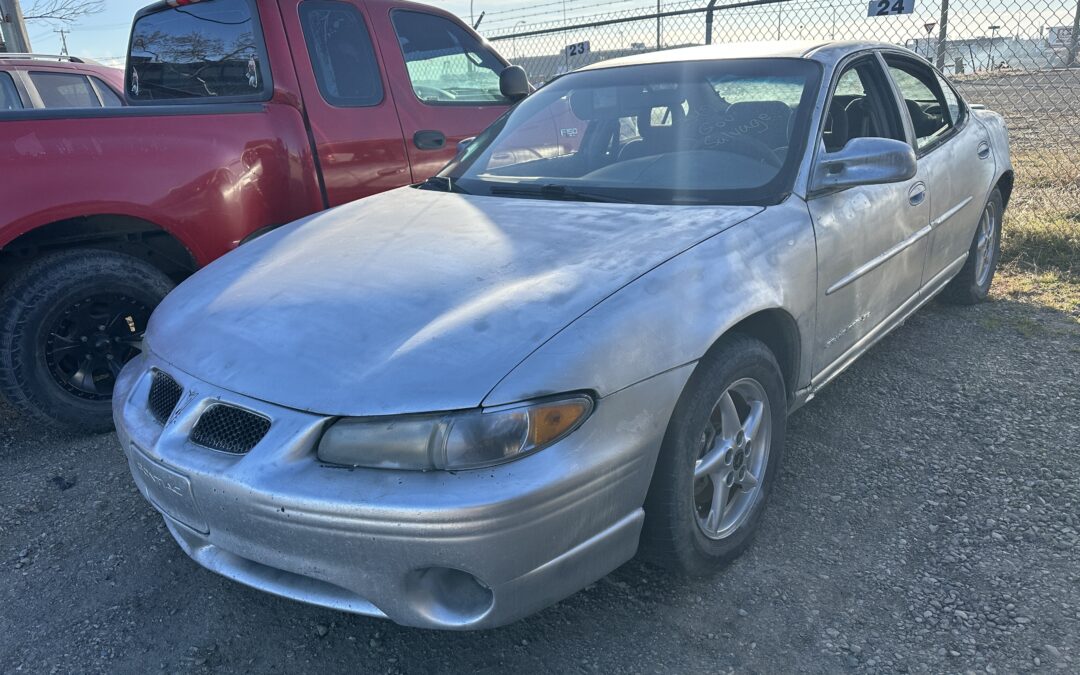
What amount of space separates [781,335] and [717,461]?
56cm

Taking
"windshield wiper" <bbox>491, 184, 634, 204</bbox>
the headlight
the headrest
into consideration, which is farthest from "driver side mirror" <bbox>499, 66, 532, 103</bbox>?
the headlight

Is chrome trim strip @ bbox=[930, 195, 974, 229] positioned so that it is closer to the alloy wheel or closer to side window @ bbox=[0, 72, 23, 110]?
the alloy wheel

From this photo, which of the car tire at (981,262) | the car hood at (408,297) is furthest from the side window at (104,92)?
the car tire at (981,262)

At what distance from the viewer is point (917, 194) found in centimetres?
348

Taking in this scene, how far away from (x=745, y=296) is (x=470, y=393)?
0.96 metres

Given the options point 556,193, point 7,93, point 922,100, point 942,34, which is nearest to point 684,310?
point 556,193

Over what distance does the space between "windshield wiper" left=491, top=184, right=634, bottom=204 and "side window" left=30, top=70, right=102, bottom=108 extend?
5.10 metres

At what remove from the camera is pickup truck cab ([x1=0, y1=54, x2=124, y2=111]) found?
6.23m

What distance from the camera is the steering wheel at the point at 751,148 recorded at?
2.90 metres

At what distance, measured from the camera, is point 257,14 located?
13.3 ft

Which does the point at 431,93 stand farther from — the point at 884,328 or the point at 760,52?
the point at 884,328

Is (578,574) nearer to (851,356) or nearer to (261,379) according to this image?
(261,379)

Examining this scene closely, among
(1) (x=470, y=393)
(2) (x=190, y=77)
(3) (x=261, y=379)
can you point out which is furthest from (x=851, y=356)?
(2) (x=190, y=77)

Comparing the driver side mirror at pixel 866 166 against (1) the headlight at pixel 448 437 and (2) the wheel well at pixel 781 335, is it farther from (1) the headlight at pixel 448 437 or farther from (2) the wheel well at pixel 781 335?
(1) the headlight at pixel 448 437
